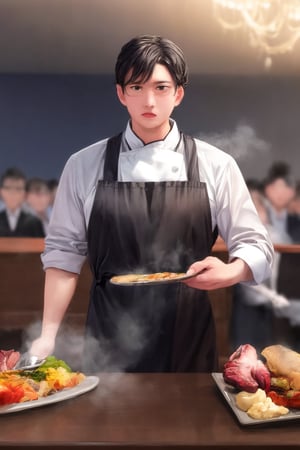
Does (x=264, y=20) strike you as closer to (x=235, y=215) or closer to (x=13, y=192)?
(x=235, y=215)

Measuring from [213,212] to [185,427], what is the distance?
89cm

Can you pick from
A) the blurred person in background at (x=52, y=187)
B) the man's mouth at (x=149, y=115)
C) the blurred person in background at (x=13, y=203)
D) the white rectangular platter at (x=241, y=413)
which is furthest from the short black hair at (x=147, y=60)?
the white rectangular platter at (x=241, y=413)

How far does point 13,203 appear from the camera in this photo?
90.4 inches

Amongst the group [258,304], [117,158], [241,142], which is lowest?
[258,304]

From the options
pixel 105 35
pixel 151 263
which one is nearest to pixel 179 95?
pixel 105 35

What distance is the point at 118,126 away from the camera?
220 cm

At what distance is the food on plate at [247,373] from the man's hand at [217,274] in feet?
1.45

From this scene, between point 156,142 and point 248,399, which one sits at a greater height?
point 156,142

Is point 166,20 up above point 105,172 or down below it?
above

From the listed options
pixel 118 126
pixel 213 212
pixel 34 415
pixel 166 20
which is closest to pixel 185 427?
pixel 34 415

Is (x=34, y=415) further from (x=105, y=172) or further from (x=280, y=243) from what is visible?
(x=280, y=243)

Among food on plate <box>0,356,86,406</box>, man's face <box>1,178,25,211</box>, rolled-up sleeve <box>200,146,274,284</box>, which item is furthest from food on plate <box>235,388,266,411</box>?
man's face <box>1,178,25,211</box>

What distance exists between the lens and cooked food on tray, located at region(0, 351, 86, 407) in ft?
4.58

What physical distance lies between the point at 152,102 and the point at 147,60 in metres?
0.14
